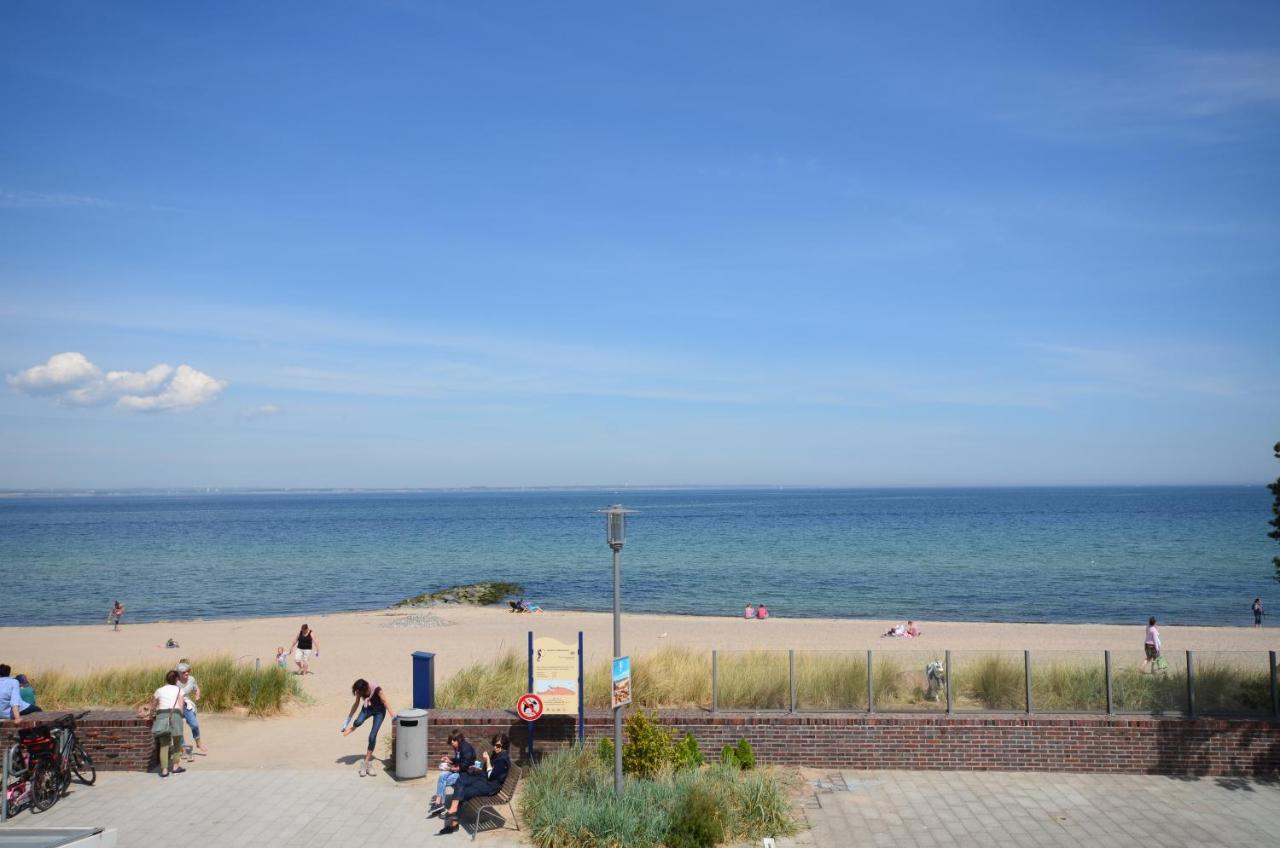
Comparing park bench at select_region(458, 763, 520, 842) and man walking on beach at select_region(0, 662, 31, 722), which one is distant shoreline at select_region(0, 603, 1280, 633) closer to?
man walking on beach at select_region(0, 662, 31, 722)

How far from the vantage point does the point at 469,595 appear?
165ft

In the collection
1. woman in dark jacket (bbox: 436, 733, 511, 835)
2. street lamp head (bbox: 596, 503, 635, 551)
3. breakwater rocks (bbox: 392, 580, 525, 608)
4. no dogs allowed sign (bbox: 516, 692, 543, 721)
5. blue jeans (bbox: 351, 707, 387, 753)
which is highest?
street lamp head (bbox: 596, 503, 635, 551)

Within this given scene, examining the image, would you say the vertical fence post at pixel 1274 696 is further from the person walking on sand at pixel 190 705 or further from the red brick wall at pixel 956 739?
the person walking on sand at pixel 190 705

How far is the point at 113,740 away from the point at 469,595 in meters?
37.4

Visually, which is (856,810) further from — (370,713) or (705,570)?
(705,570)

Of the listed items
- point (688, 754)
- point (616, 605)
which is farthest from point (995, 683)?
point (616, 605)

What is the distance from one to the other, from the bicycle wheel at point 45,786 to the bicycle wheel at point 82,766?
56 cm

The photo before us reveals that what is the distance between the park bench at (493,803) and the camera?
10.9 metres

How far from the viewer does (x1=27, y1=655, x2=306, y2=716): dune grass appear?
16.3 metres

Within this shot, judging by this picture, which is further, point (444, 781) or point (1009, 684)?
point (1009, 684)

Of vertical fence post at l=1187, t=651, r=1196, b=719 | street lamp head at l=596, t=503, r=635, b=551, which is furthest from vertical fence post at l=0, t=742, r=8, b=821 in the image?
vertical fence post at l=1187, t=651, r=1196, b=719

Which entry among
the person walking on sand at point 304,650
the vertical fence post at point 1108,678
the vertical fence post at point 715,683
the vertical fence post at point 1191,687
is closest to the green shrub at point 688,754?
the vertical fence post at point 715,683

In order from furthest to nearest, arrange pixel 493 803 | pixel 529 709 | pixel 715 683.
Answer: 1. pixel 715 683
2. pixel 529 709
3. pixel 493 803

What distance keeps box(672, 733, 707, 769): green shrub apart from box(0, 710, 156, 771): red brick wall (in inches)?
306
